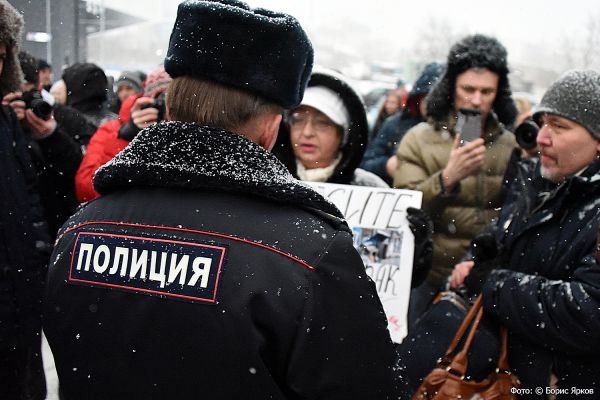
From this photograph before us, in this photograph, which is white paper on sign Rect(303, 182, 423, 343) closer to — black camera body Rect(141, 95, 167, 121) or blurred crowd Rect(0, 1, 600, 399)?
blurred crowd Rect(0, 1, 600, 399)

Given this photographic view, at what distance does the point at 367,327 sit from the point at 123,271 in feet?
1.70

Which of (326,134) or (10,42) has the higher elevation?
(10,42)

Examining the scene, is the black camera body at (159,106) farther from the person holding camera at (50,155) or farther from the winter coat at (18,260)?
the winter coat at (18,260)

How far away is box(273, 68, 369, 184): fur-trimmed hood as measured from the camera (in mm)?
2939

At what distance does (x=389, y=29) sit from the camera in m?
7.50

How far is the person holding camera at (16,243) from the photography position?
254cm

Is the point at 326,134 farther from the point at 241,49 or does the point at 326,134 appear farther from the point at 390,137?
the point at 390,137

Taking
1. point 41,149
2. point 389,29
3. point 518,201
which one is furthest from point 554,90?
point 389,29

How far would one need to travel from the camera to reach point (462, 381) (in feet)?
6.89

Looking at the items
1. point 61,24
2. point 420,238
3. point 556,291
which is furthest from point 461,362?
point 61,24

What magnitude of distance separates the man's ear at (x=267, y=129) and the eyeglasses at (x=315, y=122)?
155 centimetres

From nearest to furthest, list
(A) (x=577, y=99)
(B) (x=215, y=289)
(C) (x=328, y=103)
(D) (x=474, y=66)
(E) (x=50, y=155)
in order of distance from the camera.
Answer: (B) (x=215, y=289)
(A) (x=577, y=99)
(C) (x=328, y=103)
(E) (x=50, y=155)
(D) (x=474, y=66)

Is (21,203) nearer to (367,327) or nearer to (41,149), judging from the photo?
(41,149)

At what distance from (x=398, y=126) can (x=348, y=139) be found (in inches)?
93.2
